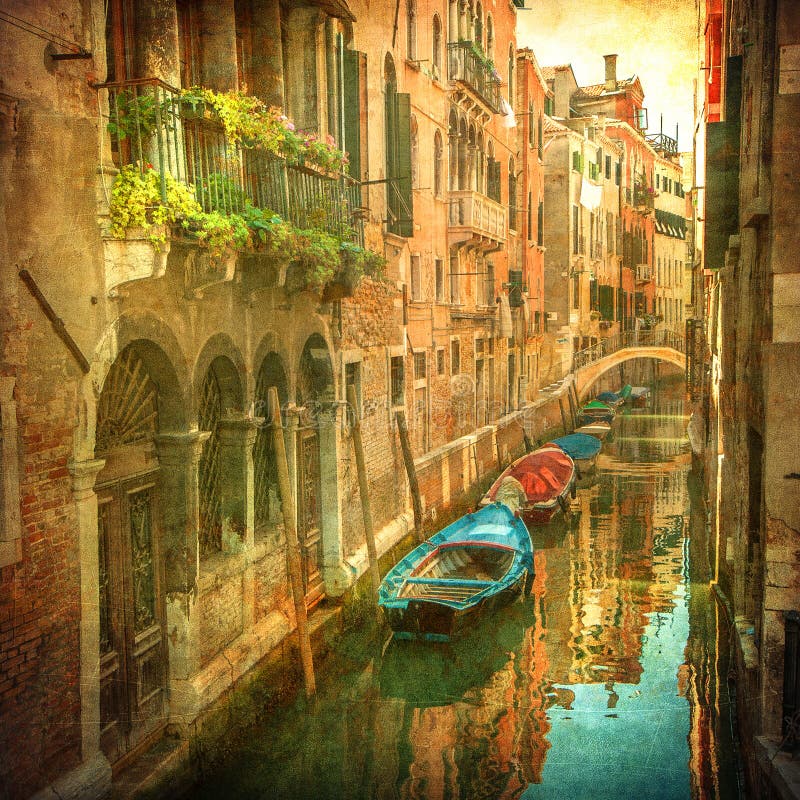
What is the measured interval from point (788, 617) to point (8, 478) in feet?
12.5

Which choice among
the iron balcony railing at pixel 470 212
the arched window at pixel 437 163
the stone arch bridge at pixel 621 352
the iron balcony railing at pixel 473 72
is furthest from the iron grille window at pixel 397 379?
the stone arch bridge at pixel 621 352

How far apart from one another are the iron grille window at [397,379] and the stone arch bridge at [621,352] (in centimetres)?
1403

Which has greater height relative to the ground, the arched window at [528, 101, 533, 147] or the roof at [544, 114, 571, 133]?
the roof at [544, 114, 571, 133]

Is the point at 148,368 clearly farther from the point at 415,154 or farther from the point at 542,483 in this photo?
the point at 542,483

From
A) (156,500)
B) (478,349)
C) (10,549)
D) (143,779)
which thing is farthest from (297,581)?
(478,349)

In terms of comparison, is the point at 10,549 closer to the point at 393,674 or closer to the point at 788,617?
the point at 788,617

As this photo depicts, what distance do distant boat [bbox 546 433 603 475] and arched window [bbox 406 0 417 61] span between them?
Answer: 28.7ft

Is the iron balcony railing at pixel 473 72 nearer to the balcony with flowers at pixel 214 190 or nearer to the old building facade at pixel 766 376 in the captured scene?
the balcony with flowers at pixel 214 190

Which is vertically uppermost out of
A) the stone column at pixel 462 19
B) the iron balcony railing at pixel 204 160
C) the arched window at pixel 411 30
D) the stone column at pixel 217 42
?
the stone column at pixel 462 19

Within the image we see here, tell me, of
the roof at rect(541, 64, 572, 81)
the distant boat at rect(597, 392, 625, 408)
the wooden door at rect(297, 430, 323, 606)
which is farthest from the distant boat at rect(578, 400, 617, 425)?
the wooden door at rect(297, 430, 323, 606)

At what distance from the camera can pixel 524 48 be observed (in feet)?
64.2

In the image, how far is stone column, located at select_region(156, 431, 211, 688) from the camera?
19.7 ft

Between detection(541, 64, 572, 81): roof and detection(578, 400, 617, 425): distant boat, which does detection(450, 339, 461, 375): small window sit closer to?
detection(578, 400, 617, 425): distant boat

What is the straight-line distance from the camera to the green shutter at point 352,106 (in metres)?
9.30
